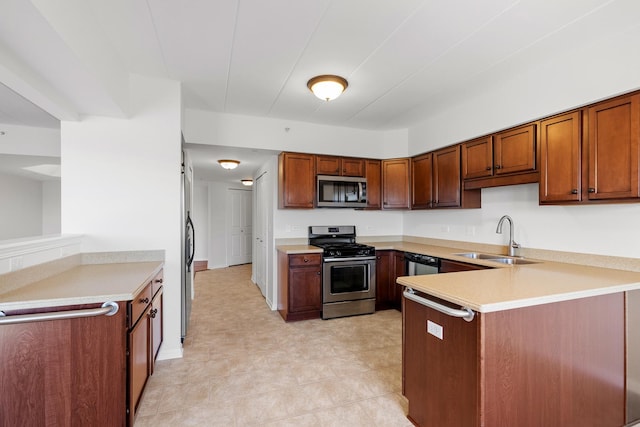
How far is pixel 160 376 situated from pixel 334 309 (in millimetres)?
2036

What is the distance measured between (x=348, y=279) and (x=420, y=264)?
92 cm

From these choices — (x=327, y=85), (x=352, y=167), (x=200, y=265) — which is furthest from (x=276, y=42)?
(x=200, y=265)

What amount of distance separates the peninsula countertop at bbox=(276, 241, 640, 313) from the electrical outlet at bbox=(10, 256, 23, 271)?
7.45 ft

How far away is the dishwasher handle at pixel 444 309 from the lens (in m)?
1.43

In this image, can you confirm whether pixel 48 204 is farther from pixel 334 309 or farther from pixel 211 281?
pixel 211 281

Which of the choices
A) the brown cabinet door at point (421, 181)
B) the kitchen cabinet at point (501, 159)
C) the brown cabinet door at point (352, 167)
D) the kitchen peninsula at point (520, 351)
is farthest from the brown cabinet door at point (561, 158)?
the brown cabinet door at point (352, 167)

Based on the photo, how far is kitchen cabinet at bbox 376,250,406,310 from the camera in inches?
162

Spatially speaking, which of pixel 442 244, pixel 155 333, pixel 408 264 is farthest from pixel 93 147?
pixel 442 244

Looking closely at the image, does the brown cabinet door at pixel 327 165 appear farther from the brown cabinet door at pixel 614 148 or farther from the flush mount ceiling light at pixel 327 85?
the brown cabinet door at pixel 614 148

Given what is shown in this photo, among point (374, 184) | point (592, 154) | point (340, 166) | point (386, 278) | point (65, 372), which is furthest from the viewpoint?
point (374, 184)

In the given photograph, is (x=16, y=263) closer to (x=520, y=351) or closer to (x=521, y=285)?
(x=520, y=351)

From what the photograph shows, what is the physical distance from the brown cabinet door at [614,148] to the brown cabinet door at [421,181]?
1835mm

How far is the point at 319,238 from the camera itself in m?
4.36

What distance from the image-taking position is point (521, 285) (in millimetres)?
1744
